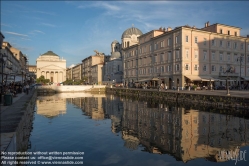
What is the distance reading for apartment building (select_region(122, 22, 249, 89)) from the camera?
47.4 meters

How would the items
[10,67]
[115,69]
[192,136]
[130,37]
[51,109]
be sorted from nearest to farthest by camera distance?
1. [192,136]
2. [51,109]
3. [10,67]
4. [130,37]
5. [115,69]

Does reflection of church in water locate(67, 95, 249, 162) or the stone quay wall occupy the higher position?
the stone quay wall

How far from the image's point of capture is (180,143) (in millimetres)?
12781

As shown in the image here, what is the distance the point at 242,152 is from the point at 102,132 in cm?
982

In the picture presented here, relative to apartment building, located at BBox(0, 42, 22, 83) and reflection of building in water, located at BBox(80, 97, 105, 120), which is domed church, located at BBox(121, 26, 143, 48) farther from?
reflection of building in water, located at BBox(80, 97, 105, 120)

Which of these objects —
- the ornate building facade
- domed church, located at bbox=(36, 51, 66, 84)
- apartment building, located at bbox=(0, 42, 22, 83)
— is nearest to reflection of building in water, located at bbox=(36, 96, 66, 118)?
apartment building, located at bbox=(0, 42, 22, 83)

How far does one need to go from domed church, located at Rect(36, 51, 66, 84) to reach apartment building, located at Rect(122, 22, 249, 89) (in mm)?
91134

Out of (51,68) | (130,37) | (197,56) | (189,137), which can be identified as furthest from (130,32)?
(189,137)

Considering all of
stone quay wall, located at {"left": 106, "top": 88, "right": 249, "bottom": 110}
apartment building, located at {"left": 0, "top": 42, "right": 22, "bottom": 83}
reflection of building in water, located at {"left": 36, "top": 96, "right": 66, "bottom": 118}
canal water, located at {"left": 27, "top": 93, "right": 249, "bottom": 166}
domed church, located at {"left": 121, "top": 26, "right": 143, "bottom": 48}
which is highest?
domed church, located at {"left": 121, "top": 26, "right": 143, "bottom": 48}

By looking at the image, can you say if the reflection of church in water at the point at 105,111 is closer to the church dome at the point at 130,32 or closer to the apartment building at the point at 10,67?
the apartment building at the point at 10,67

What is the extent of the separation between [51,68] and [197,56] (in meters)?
109

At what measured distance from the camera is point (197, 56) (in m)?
49.0

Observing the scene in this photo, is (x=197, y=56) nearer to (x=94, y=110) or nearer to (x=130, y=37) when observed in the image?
(x=94, y=110)

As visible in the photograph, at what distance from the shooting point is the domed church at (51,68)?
131500 millimetres
